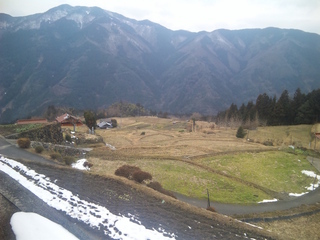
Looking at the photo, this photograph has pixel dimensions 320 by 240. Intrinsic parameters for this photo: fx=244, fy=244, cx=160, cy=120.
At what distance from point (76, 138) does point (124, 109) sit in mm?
80966

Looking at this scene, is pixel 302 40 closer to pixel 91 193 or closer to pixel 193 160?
pixel 193 160

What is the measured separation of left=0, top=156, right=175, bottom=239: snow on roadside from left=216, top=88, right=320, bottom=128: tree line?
162 ft

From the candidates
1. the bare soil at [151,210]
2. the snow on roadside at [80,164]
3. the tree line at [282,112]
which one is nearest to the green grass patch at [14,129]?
the snow on roadside at [80,164]

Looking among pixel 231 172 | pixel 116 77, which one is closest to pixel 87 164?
pixel 231 172

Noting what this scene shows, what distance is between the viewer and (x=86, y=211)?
898 centimetres

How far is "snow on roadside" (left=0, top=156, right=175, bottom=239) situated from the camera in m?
7.95

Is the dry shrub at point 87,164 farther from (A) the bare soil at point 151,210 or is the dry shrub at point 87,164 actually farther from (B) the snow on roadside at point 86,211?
(B) the snow on roadside at point 86,211

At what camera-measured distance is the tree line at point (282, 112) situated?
50.9 m

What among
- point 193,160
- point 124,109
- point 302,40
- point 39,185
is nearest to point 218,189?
point 193,160

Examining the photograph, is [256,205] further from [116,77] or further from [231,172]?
[116,77]

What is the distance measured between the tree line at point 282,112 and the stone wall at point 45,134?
4102cm

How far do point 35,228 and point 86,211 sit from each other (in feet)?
6.07

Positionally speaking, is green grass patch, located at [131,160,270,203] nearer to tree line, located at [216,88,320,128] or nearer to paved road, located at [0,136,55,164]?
paved road, located at [0,136,55,164]

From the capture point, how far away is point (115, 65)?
183500mm
